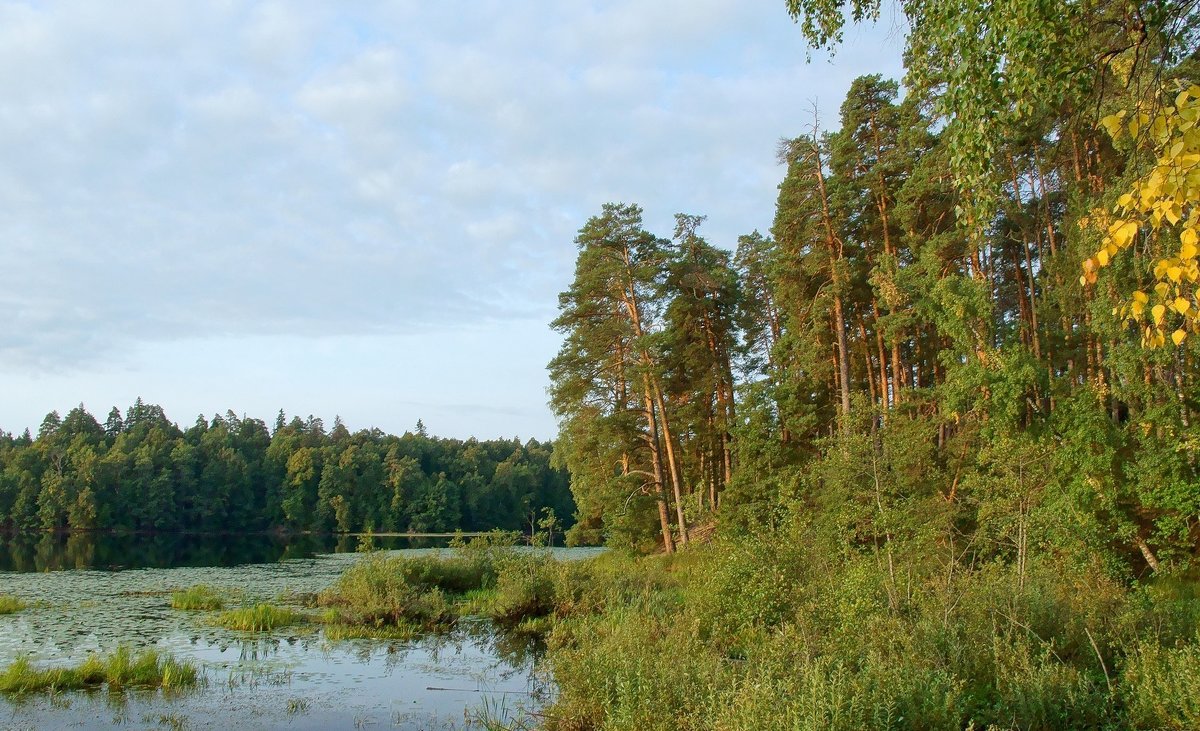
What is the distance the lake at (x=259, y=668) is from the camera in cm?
1025

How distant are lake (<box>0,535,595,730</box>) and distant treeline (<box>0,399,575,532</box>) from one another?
47102 mm

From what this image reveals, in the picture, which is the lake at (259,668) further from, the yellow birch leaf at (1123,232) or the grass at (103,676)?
the yellow birch leaf at (1123,232)

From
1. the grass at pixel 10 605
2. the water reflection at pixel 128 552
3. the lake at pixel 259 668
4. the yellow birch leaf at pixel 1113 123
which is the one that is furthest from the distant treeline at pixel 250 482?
the yellow birch leaf at pixel 1113 123

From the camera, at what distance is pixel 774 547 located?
34.8 feet

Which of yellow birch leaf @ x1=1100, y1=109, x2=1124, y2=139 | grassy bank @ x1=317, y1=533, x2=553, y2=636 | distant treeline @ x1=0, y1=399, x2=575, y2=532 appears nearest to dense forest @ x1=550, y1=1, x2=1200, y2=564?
yellow birch leaf @ x1=1100, y1=109, x2=1124, y2=139

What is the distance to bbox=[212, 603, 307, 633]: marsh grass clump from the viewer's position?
57.2 ft

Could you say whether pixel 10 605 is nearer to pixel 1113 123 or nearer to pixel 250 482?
pixel 1113 123

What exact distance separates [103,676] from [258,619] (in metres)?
5.82

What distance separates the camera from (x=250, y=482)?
79.3 meters

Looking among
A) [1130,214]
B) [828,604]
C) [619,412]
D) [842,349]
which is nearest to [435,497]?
[619,412]

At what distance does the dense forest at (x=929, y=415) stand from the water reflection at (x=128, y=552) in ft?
38.6

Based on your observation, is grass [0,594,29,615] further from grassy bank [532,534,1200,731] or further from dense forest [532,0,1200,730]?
grassy bank [532,534,1200,731]

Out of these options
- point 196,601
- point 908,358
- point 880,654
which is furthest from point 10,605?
point 908,358

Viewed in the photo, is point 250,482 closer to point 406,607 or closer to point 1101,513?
point 406,607
